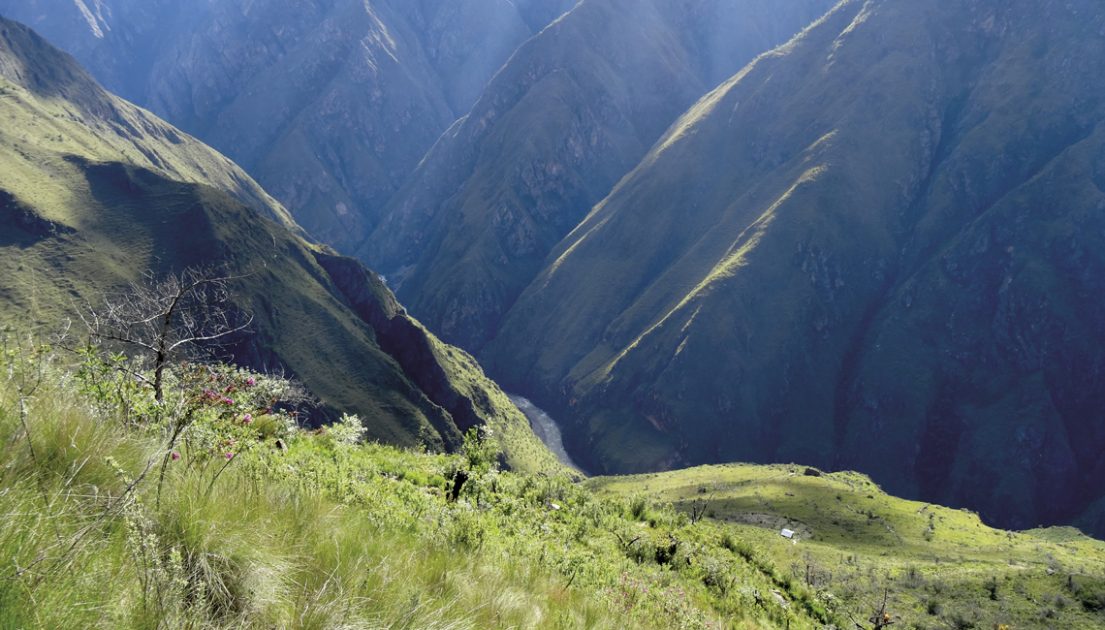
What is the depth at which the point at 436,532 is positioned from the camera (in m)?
7.34

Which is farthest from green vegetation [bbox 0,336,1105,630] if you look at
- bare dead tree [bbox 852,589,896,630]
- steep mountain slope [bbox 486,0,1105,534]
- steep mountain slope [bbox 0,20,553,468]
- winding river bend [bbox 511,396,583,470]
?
winding river bend [bbox 511,396,583,470]

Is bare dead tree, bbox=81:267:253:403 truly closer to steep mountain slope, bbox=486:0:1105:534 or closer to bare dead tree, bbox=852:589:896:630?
bare dead tree, bbox=852:589:896:630

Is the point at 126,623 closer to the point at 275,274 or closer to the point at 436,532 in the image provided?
the point at 436,532

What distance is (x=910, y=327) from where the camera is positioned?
169125 mm

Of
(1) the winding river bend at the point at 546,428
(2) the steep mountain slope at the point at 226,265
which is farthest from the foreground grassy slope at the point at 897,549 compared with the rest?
(2) the steep mountain slope at the point at 226,265

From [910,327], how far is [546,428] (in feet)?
340

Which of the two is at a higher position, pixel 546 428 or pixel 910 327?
pixel 910 327

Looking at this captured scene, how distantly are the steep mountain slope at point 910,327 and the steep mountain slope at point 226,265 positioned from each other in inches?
2338

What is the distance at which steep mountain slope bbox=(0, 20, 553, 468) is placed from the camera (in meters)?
80.6

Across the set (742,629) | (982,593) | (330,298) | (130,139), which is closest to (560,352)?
(330,298)

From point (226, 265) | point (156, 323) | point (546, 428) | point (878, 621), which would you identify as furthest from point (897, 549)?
point (546, 428)

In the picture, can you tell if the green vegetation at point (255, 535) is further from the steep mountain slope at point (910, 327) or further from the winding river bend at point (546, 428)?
the winding river bend at point (546, 428)

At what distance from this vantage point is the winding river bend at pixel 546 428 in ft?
536

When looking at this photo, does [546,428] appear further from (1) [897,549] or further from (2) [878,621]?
(2) [878,621]
